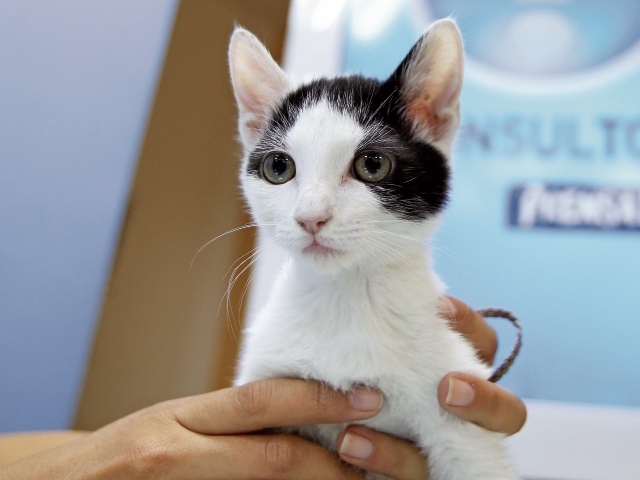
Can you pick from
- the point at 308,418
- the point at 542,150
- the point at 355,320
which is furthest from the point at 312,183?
the point at 542,150

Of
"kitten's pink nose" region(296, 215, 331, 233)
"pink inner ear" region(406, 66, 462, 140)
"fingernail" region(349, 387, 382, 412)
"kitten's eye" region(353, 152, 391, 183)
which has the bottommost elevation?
"fingernail" region(349, 387, 382, 412)

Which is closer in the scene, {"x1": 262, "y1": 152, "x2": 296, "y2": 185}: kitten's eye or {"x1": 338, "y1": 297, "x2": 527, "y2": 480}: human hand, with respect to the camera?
A: {"x1": 338, "y1": 297, "x2": 527, "y2": 480}: human hand

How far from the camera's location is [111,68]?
195 centimetres

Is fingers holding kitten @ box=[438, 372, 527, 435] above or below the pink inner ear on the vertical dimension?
below

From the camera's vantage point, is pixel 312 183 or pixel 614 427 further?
pixel 614 427

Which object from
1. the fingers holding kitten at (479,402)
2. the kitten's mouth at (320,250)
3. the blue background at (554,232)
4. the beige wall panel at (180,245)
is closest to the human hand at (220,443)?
the fingers holding kitten at (479,402)

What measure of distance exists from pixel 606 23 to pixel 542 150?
1.84ft

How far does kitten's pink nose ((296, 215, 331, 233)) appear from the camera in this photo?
2.62 ft

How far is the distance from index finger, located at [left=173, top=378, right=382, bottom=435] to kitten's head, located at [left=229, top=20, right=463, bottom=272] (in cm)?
25

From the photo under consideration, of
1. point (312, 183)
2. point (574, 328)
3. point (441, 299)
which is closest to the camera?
point (312, 183)

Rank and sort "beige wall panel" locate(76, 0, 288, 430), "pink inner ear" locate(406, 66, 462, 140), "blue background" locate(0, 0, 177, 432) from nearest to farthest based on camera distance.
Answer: "pink inner ear" locate(406, 66, 462, 140) < "blue background" locate(0, 0, 177, 432) < "beige wall panel" locate(76, 0, 288, 430)

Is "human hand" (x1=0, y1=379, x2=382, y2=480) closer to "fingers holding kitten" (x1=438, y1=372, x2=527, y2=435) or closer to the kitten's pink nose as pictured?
"fingers holding kitten" (x1=438, y1=372, x2=527, y2=435)

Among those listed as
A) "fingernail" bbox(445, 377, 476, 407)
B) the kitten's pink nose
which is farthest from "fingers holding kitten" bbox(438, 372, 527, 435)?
the kitten's pink nose

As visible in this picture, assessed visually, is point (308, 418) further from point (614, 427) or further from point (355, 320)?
point (614, 427)
